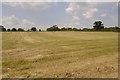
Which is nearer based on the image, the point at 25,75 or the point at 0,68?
the point at 25,75

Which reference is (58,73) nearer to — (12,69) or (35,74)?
(35,74)

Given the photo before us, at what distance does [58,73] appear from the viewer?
33.7ft

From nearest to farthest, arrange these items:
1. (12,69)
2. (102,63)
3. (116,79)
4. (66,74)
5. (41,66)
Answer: (116,79) < (66,74) < (12,69) < (41,66) < (102,63)

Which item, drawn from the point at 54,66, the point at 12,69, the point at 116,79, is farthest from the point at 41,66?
the point at 116,79

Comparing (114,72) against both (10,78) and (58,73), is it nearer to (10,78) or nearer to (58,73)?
(58,73)

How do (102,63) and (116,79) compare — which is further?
(102,63)

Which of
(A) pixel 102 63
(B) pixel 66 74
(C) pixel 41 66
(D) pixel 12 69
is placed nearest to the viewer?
(B) pixel 66 74

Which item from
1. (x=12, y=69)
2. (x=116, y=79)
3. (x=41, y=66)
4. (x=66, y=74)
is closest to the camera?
(x=116, y=79)

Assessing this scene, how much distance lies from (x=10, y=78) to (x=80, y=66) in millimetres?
3762

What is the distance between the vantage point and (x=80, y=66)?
11.9 m

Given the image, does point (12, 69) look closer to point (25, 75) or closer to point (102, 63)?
point (25, 75)

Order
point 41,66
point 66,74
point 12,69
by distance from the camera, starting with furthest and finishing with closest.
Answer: point 41,66, point 12,69, point 66,74

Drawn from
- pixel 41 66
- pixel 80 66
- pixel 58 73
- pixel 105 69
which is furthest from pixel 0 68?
pixel 105 69

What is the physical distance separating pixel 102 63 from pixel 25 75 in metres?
4.64
